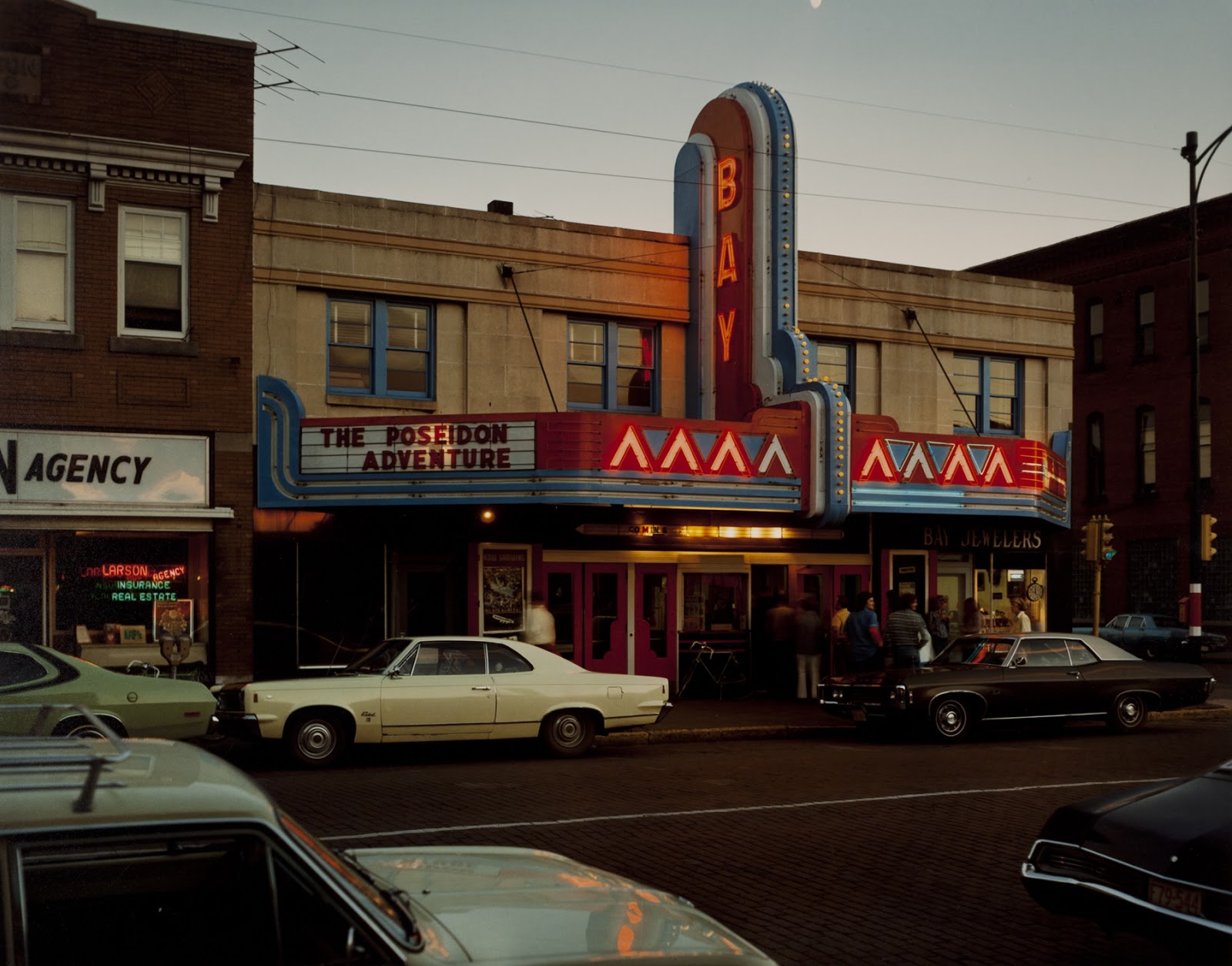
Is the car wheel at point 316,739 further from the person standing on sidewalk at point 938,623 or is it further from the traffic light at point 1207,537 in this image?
the traffic light at point 1207,537

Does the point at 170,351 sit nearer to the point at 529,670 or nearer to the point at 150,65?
the point at 150,65

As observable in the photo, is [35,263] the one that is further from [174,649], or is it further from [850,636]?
[850,636]

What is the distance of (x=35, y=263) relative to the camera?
1711cm

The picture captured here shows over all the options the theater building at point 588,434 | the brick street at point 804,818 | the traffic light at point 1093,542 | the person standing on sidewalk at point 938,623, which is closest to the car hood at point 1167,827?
the brick street at point 804,818

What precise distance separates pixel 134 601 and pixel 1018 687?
1200 cm

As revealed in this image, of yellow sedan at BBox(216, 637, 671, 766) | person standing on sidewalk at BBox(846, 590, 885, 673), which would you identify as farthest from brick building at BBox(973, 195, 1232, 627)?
yellow sedan at BBox(216, 637, 671, 766)

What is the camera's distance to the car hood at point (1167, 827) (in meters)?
5.59

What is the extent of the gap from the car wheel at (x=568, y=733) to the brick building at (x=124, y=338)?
18.9 feet

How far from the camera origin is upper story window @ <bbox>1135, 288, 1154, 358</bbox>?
144 feet

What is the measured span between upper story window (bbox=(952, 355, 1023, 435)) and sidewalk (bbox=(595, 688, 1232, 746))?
21.0 feet

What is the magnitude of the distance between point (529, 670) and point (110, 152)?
30.8 ft

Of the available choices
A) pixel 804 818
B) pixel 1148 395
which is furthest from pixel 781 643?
pixel 1148 395

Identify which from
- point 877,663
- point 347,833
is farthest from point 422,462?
point 347,833

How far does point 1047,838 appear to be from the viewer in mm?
6484
